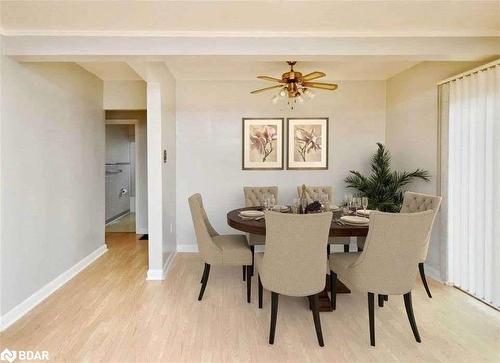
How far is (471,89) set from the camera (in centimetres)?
299

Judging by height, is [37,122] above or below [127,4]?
below

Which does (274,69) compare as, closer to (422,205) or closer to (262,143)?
(262,143)

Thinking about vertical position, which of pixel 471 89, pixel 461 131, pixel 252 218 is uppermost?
pixel 471 89

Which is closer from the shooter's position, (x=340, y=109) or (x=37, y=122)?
(x=37, y=122)

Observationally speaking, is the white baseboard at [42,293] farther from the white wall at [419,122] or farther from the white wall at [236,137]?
the white wall at [419,122]

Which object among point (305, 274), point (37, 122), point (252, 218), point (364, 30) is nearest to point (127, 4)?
point (37, 122)

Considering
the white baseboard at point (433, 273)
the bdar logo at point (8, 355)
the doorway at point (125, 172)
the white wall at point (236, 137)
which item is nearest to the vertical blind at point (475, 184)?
the white baseboard at point (433, 273)

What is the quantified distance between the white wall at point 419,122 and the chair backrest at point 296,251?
2041 millimetres

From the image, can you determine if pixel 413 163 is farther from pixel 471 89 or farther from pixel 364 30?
pixel 364 30

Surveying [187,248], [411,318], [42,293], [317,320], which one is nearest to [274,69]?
[187,248]

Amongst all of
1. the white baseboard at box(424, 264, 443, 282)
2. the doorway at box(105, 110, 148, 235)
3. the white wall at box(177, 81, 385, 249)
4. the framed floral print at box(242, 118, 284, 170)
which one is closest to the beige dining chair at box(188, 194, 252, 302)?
the white wall at box(177, 81, 385, 249)

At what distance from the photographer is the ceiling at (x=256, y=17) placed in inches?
83.3

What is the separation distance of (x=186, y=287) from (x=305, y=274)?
1593 mm

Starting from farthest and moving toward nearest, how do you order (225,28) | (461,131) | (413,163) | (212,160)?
(212,160)
(413,163)
(461,131)
(225,28)
